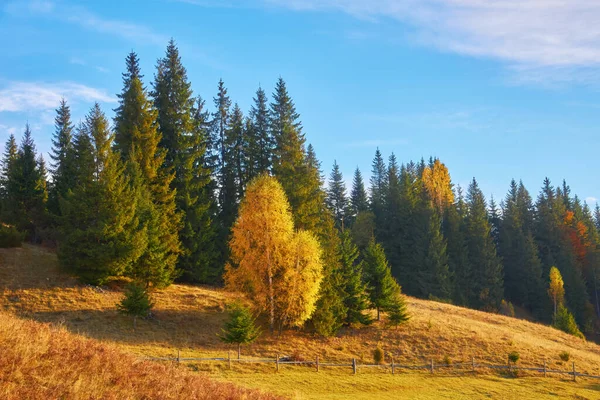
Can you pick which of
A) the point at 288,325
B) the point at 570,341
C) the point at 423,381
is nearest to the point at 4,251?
the point at 288,325

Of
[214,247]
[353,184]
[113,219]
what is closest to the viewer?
[113,219]

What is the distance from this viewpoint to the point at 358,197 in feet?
330

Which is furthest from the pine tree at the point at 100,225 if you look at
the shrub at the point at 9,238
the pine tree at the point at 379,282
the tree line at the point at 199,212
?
the pine tree at the point at 379,282

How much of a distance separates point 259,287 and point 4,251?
943 inches

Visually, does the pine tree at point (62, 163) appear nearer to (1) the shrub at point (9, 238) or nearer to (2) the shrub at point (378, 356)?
(1) the shrub at point (9, 238)

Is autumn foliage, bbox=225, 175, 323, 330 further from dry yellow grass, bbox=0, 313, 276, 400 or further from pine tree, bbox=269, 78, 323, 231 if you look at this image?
dry yellow grass, bbox=0, 313, 276, 400

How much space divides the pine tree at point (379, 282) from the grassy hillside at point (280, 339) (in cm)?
236

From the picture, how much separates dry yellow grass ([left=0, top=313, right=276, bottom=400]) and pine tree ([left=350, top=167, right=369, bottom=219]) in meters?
82.5

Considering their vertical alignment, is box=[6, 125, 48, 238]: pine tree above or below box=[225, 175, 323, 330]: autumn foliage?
above

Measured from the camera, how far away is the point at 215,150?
5706 centimetres

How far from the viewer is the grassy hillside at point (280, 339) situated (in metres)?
26.7

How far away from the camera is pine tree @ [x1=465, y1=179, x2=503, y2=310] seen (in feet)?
254

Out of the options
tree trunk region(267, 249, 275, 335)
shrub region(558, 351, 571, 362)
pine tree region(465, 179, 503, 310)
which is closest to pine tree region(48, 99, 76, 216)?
tree trunk region(267, 249, 275, 335)

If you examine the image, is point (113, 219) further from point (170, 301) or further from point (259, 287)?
point (259, 287)
